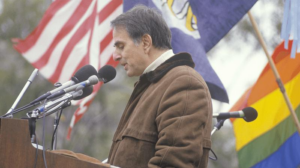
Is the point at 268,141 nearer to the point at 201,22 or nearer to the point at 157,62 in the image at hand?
the point at 201,22

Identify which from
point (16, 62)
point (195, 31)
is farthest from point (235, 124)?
point (16, 62)

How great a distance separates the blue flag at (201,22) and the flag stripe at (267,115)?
1.27 m

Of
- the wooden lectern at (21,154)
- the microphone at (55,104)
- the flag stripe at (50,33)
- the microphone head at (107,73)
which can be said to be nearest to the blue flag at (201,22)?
the flag stripe at (50,33)

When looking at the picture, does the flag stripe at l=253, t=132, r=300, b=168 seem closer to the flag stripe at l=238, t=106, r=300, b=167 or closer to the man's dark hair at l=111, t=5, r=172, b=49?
the flag stripe at l=238, t=106, r=300, b=167

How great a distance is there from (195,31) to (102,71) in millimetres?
2422

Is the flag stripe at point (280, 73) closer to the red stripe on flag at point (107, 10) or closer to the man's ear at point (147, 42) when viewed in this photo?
the red stripe on flag at point (107, 10)

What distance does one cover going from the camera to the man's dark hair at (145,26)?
3.56 metres

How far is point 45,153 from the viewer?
2.83m

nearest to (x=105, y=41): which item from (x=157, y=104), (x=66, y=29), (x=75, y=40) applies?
(x=75, y=40)

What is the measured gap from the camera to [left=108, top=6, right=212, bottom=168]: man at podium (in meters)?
3.06

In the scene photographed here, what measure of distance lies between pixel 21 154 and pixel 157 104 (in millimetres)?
819

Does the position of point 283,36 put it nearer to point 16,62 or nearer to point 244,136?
point 244,136

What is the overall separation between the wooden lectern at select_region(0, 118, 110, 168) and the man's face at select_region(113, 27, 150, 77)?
0.89 metres

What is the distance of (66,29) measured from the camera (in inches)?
287
